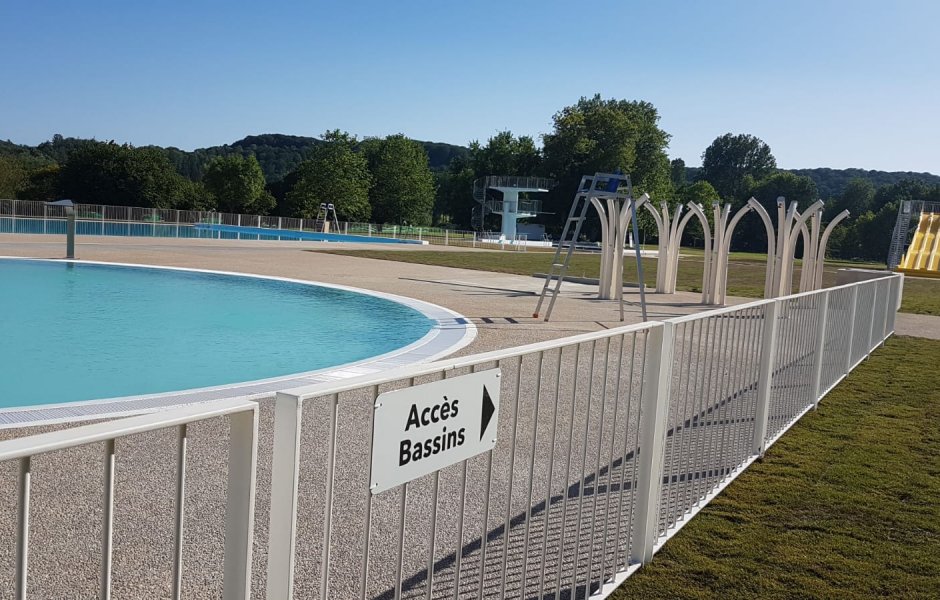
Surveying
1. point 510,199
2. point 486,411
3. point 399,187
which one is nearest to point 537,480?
point 486,411

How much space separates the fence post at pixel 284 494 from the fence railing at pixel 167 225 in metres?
40.3

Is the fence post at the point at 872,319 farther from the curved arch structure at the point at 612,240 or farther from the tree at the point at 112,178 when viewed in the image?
the tree at the point at 112,178

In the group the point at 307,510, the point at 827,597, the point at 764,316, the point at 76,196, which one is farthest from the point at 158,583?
the point at 76,196

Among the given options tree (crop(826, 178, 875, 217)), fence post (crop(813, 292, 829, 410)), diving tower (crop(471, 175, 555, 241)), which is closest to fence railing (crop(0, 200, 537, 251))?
diving tower (crop(471, 175, 555, 241))

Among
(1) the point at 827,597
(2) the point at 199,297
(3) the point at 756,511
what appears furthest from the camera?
(2) the point at 199,297

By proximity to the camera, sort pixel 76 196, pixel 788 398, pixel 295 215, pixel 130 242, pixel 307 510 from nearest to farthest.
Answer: pixel 307 510 → pixel 788 398 → pixel 130 242 → pixel 76 196 → pixel 295 215

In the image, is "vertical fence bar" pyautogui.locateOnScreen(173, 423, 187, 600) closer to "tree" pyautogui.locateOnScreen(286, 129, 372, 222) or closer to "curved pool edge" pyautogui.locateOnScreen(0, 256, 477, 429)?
"curved pool edge" pyautogui.locateOnScreen(0, 256, 477, 429)

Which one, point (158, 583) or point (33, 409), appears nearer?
point (158, 583)

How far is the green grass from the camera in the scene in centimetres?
441

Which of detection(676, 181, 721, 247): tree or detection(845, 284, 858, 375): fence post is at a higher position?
detection(676, 181, 721, 247): tree

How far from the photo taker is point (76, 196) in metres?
76.9

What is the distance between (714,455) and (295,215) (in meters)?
86.1

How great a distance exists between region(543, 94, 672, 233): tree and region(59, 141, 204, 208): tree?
122 feet

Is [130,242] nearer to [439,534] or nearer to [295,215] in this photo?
[439,534]
